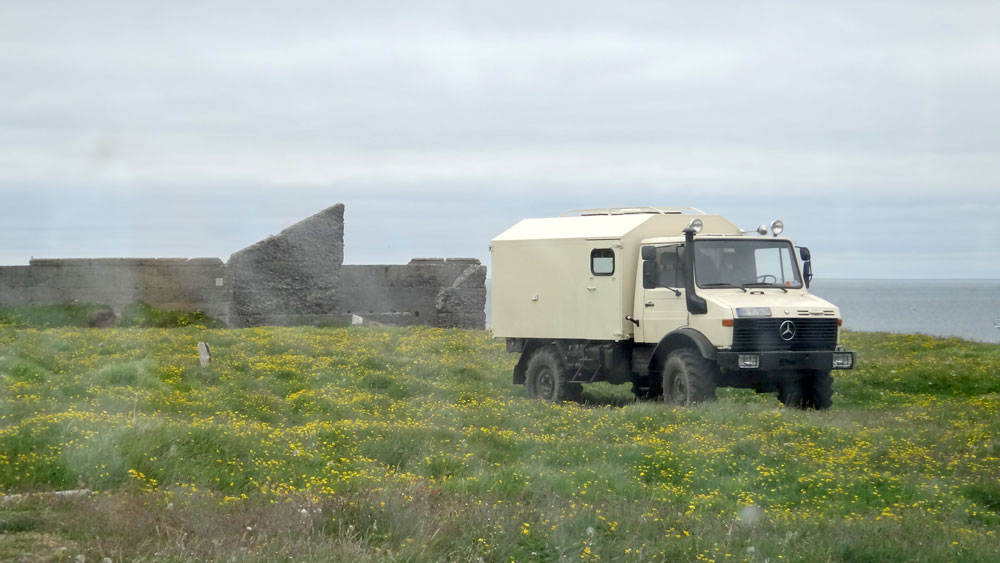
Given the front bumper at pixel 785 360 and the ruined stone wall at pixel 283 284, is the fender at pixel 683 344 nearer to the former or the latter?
the front bumper at pixel 785 360

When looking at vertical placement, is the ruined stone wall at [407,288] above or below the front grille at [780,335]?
above

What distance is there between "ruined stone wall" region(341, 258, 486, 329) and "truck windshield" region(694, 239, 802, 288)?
49.7 feet

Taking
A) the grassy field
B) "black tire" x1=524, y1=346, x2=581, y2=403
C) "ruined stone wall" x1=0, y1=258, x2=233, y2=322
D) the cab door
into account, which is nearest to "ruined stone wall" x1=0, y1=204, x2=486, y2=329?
"ruined stone wall" x1=0, y1=258, x2=233, y2=322

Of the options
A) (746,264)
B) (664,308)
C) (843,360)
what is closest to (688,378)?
Answer: (664,308)

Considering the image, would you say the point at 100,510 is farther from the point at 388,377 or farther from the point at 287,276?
the point at 287,276

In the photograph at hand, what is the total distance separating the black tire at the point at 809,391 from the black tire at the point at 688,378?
1.37 metres

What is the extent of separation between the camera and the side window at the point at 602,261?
620 inches

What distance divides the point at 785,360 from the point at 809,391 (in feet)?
4.14

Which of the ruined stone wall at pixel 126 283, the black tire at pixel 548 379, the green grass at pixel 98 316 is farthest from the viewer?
the ruined stone wall at pixel 126 283

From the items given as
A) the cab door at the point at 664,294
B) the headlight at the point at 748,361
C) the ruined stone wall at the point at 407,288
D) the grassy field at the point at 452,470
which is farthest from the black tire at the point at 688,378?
the ruined stone wall at the point at 407,288

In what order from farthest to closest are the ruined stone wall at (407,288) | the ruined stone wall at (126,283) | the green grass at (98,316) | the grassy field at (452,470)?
the ruined stone wall at (407,288)
the ruined stone wall at (126,283)
the green grass at (98,316)
the grassy field at (452,470)

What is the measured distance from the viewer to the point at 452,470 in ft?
30.9

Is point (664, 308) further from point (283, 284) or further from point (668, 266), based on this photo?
point (283, 284)

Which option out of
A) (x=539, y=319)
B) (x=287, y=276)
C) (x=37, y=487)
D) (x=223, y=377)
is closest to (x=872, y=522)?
(x=37, y=487)
